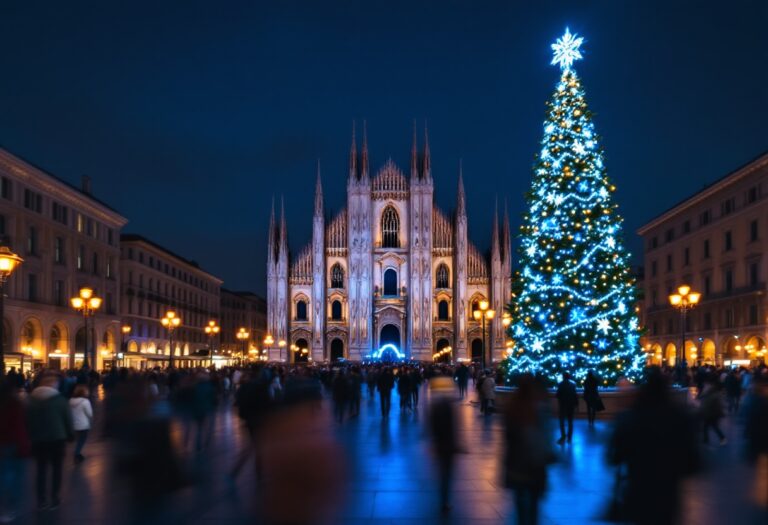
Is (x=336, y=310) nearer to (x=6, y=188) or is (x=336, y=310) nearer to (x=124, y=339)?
(x=124, y=339)

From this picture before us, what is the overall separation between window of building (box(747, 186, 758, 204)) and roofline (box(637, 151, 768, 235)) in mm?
920

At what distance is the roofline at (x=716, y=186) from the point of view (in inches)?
1793

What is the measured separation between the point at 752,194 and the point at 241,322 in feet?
254

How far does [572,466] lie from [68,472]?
25.6 feet

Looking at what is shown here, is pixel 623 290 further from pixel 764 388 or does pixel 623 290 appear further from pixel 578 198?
pixel 764 388

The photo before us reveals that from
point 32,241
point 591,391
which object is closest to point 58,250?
point 32,241

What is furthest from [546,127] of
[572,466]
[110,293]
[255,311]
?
[255,311]

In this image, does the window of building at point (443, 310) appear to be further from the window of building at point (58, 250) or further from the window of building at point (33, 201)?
the window of building at point (33, 201)

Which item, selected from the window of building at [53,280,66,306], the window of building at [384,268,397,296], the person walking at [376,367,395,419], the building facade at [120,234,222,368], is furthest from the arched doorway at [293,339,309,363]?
the person walking at [376,367,395,419]

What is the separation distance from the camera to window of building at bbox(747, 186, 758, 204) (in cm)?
4681

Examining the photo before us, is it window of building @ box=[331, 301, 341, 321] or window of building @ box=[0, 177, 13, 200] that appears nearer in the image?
window of building @ box=[0, 177, 13, 200]

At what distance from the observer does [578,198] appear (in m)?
23.5

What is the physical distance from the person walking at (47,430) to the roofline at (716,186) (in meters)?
42.4

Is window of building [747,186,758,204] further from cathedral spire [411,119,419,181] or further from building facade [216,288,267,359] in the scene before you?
building facade [216,288,267,359]
